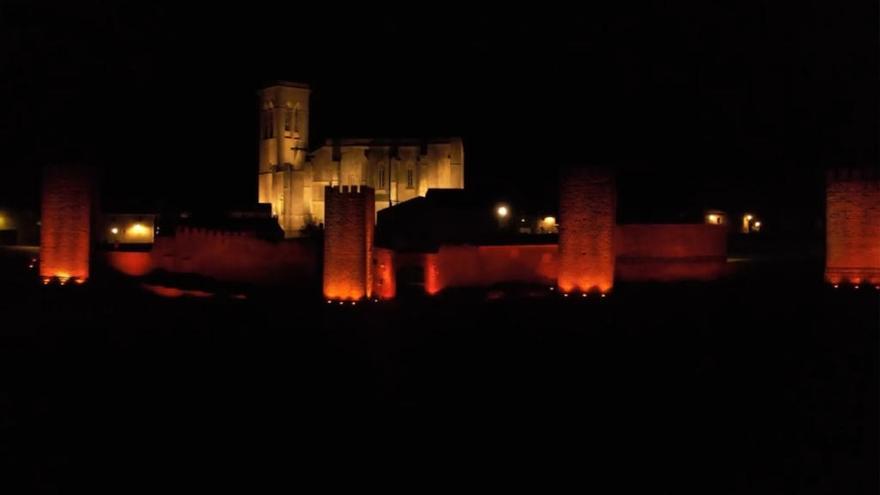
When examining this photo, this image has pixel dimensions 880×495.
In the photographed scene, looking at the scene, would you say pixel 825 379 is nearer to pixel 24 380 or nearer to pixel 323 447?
pixel 323 447

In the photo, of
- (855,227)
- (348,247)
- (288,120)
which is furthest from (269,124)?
(855,227)

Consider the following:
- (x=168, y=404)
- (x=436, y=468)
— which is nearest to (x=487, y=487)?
(x=436, y=468)

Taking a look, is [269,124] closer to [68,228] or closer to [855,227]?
[68,228]

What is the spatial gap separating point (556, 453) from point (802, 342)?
9018 millimetres

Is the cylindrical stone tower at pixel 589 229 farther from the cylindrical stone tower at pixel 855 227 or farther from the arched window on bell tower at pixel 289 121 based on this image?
the arched window on bell tower at pixel 289 121

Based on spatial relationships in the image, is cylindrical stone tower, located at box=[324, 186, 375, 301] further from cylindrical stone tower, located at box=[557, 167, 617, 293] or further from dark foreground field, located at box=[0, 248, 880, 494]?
cylindrical stone tower, located at box=[557, 167, 617, 293]

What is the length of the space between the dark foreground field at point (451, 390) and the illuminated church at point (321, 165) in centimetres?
1869

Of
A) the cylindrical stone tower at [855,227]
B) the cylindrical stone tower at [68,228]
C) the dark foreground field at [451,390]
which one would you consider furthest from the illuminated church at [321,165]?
the cylindrical stone tower at [855,227]

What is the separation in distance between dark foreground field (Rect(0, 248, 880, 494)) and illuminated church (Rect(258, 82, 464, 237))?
18.7 m

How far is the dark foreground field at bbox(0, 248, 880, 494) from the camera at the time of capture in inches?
705

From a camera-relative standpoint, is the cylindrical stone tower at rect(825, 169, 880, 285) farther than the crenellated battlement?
No

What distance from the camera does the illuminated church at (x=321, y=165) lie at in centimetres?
4831

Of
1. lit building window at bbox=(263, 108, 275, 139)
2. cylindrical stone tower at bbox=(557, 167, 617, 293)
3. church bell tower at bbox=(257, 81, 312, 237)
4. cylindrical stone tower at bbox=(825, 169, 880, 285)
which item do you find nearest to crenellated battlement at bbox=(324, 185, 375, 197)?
cylindrical stone tower at bbox=(557, 167, 617, 293)

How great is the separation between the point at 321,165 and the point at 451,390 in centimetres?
2969
